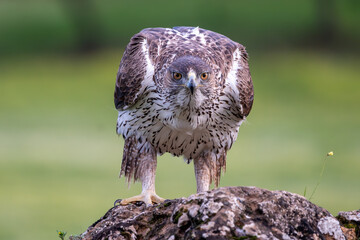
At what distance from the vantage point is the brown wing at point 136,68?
6.27m

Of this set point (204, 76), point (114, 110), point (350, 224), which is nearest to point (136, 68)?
point (204, 76)

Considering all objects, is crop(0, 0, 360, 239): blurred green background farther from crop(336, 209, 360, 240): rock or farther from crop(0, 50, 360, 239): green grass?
crop(336, 209, 360, 240): rock

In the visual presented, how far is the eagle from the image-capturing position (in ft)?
19.4

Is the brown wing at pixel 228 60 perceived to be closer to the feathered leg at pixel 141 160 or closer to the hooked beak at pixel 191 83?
the hooked beak at pixel 191 83

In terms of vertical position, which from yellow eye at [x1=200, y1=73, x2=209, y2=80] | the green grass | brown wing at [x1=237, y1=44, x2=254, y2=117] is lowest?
the green grass

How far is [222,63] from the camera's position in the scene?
20.7 ft

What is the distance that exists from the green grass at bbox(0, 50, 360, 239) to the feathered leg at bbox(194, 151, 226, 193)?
8.71 meters

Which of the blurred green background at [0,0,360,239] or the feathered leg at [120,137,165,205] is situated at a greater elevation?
the feathered leg at [120,137,165,205]

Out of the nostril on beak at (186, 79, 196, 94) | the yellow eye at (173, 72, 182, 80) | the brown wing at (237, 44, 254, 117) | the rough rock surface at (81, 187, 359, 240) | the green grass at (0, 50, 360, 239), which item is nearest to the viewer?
the rough rock surface at (81, 187, 359, 240)

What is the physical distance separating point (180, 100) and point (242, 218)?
1.84m

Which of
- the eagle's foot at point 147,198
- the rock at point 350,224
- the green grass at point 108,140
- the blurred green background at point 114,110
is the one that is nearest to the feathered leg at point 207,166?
the eagle's foot at point 147,198

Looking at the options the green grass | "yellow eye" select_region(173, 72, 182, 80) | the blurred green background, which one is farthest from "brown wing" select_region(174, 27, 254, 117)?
the blurred green background

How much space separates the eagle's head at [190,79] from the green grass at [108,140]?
9893 millimetres

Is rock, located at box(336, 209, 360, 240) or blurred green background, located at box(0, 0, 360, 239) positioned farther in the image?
blurred green background, located at box(0, 0, 360, 239)
